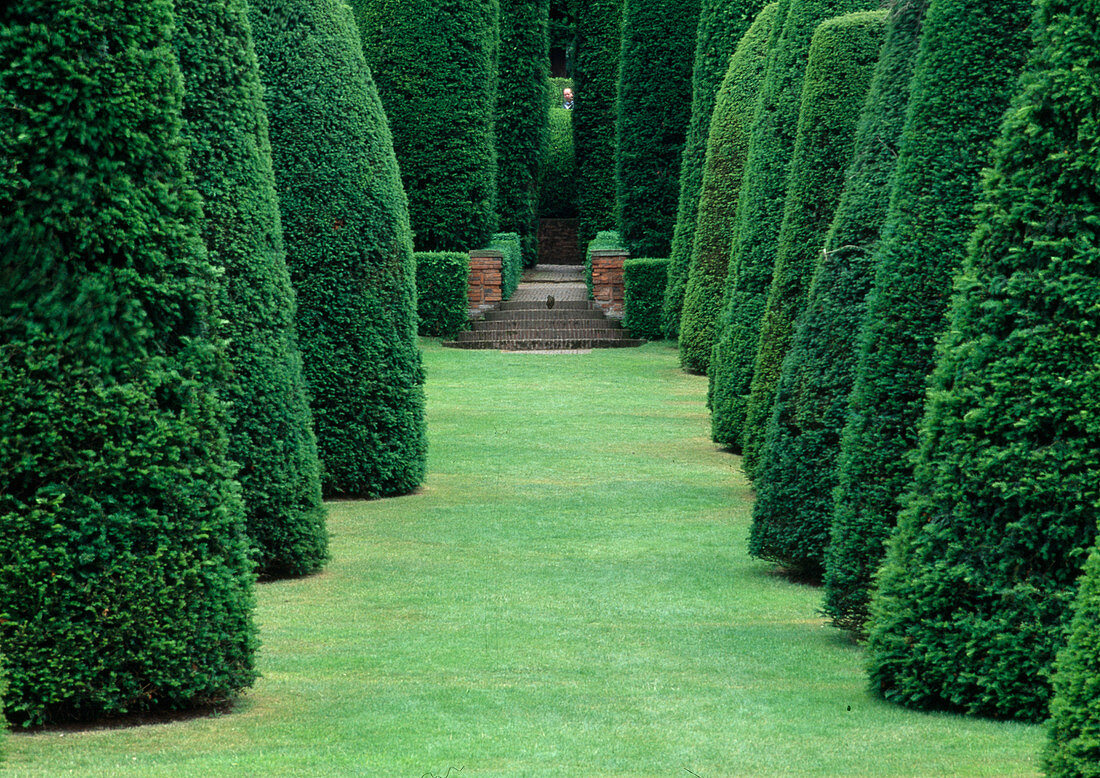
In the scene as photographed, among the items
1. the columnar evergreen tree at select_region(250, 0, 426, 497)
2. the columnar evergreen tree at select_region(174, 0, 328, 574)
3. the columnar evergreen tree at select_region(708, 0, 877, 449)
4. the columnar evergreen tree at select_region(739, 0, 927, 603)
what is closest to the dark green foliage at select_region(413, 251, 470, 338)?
the columnar evergreen tree at select_region(708, 0, 877, 449)

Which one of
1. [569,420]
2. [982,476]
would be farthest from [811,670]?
[569,420]

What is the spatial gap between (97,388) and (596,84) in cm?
2711

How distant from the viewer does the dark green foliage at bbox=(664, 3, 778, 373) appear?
57.3 feet

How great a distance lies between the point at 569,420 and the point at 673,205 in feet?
38.2

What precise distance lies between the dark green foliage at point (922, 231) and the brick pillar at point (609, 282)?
1941cm

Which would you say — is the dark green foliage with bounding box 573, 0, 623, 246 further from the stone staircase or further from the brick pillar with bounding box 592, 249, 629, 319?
the brick pillar with bounding box 592, 249, 629, 319

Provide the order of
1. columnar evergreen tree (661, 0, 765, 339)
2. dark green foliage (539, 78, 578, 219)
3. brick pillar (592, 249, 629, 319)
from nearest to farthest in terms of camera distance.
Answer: columnar evergreen tree (661, 0, 765, 339) < brick pillar (592, 249, 629, 319) < dark green foliage (539, 78, 578, 219)

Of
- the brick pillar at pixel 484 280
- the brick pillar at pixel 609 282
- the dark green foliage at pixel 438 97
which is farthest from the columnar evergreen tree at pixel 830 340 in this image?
the brick pillar at pixel 609 282

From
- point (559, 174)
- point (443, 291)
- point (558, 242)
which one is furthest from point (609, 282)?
point (559, 174)

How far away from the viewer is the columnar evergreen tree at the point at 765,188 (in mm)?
12414

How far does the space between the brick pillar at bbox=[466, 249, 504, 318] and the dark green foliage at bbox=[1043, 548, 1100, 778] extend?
21.8 m

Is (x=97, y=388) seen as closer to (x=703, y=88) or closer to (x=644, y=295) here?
(x=703, y=88)

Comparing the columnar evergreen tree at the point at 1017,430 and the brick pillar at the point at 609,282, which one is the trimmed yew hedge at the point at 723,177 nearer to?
the brick pillar at the point at 609,282

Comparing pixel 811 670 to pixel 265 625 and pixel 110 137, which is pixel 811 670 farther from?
pixel 110 137
